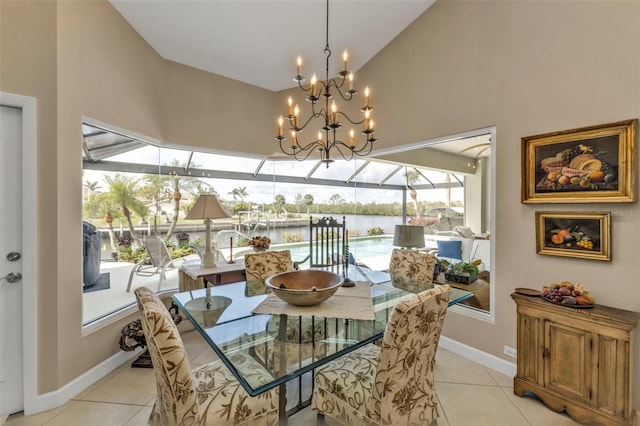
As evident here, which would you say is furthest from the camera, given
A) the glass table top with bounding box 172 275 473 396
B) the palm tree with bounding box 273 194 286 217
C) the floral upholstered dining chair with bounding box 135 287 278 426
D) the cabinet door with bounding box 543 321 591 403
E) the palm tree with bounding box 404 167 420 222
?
the palm tree with bounding box 273 194 286 217

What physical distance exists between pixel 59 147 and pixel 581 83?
3.89m

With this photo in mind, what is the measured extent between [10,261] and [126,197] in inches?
43.0

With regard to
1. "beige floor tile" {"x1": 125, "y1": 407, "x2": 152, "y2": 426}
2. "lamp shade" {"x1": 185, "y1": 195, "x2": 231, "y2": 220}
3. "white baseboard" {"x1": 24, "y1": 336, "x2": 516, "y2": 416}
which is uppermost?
"lamp shade" {"x1": 185, "y1": 195, "x2": 231, "y2": 220}

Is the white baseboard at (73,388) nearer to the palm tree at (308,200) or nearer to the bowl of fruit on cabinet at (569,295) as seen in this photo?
the palm tree at (308,200)

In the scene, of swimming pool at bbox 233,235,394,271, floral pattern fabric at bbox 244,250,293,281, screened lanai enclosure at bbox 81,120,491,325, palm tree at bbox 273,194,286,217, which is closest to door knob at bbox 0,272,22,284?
screened lanai enclosure at bbox 81,120,491,325

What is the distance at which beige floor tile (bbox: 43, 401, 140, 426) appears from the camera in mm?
1901

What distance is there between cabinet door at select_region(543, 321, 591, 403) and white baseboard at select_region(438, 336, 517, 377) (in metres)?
0.41

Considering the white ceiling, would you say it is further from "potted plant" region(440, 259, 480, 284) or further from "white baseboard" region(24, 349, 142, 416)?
"white baseboard" region(24, 349, 142, 416)

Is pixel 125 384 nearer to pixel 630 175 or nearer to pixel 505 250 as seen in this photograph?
pixel 505 250

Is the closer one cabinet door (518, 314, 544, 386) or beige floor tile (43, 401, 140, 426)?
beige floor tile (43, 401, 140, 426)

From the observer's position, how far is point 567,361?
192cm

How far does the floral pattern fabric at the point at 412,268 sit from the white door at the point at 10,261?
2928 millimetres

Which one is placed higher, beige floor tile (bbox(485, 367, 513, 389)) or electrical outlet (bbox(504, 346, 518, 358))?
electrical outlet (bbox(504, 346, 518, 358))

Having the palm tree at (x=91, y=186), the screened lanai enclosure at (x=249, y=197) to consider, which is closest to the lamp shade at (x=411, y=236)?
the screened lanai enclosure at (x=249, y=197)
